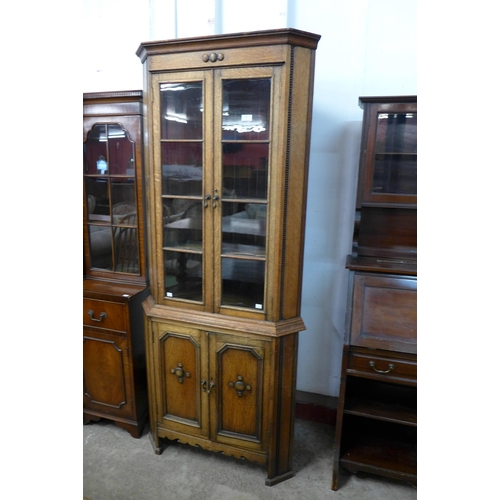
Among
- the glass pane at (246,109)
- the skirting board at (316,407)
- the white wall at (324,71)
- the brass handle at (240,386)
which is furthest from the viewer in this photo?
the skirting board at (316,407)

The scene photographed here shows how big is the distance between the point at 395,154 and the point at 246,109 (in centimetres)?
74

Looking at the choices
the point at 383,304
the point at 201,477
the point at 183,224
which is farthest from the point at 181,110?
the point at 201,477

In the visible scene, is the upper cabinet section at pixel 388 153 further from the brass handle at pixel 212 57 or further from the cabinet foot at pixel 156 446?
the cabinet foot at pixel 156 446

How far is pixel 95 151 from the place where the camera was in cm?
197

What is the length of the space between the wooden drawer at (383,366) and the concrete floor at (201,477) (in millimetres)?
643

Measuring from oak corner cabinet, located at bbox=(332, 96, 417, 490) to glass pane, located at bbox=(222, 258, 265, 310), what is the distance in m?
0.41

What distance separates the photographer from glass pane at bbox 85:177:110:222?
6.53 feet

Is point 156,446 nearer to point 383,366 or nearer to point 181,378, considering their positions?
point 181,378

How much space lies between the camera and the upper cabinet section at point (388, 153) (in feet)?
5.26

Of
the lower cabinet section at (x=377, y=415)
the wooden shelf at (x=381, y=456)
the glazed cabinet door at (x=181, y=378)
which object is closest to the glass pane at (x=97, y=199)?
the glazed cabinet door at (x=181, y=378)
